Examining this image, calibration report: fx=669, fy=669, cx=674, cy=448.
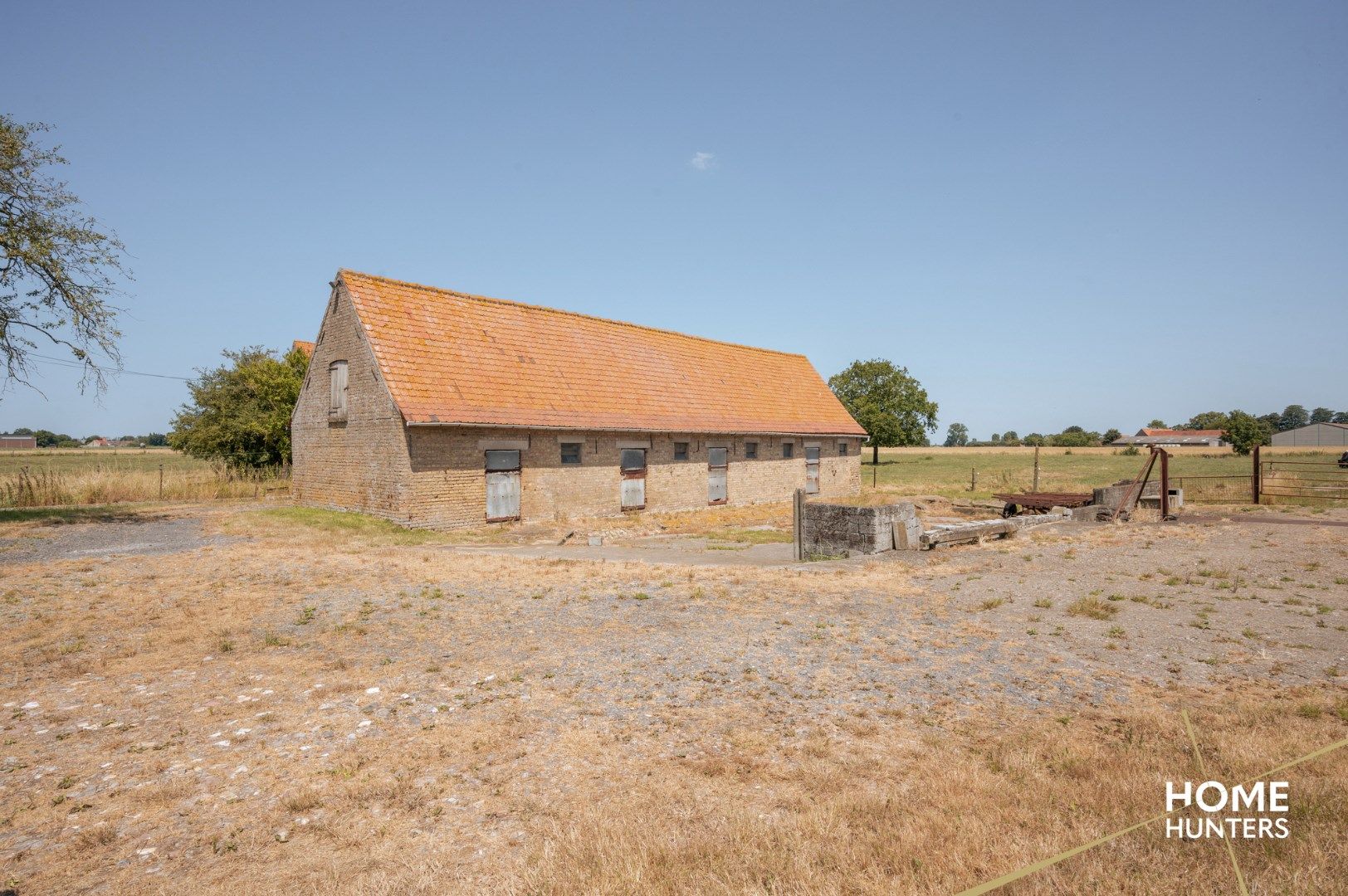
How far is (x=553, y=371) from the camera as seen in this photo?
72.5 feet

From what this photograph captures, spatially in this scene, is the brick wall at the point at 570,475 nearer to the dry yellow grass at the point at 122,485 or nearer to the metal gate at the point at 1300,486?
the dry yellow grass at the point at 122,485

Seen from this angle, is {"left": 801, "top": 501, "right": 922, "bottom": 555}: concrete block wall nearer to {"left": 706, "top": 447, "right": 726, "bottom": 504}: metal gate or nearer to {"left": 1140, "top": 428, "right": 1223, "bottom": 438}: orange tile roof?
{"left": 706, "top": 447, "right": 726, "bottom": 504}: metal gate

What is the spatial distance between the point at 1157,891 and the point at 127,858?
17.2 ft

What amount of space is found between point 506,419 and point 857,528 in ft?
33.1

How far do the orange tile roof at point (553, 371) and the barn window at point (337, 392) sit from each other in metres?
2.42

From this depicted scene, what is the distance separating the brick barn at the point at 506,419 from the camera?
1798cm

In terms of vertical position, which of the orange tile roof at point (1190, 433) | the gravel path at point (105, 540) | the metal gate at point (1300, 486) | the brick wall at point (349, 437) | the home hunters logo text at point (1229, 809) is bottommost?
the home hunters logo text at point (1229, 809)

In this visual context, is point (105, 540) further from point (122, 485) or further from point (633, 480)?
point (633, 480)

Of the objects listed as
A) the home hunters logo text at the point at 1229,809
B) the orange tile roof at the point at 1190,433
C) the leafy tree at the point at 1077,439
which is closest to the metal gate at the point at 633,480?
the home hunters logo text at the point at 1229,809

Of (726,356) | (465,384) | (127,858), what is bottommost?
(127,858)

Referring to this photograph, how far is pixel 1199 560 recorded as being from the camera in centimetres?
1266

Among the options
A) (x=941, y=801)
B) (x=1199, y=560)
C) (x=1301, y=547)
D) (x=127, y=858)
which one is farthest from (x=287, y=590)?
(x=1301, y=547)

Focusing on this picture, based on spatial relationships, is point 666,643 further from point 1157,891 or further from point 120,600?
point 120,600

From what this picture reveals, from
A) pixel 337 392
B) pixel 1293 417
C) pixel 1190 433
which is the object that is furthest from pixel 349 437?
pixel 1293 417
